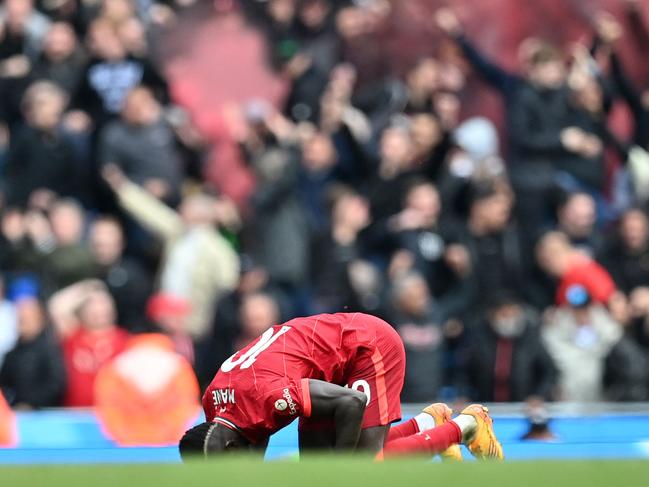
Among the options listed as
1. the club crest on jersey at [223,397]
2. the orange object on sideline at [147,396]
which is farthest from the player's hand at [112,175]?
the club crest on jersey at [223,397]

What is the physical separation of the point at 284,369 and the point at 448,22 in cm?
553

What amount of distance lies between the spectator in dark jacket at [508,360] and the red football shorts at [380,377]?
2.62 m

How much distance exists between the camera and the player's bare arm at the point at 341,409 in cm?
652

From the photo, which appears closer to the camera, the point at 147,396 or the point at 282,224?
the point at 147,396

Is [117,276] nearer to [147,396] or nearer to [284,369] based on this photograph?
[147,396]

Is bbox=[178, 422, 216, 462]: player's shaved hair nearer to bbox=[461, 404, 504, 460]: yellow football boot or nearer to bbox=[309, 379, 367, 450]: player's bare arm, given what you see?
bbox=[309, 379, 367, 450]: player's bare arm

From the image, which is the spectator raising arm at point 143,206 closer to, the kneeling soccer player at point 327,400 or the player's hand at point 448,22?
the player's hand at point 448,22

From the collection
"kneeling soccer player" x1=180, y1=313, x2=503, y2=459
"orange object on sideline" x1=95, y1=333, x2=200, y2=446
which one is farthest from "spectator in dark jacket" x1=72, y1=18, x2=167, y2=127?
"kneeling soccer player" x1=180, y1=313, x2=503, y2=459

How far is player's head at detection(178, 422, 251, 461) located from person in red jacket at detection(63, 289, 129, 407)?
2970 millimetres

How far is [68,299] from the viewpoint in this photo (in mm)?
9828

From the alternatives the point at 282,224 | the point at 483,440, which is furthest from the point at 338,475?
the point at 282,224

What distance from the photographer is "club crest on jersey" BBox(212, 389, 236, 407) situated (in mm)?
6570

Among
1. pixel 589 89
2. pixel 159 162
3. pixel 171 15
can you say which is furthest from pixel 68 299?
pixel 589 89

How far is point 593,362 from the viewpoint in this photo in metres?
9.90
